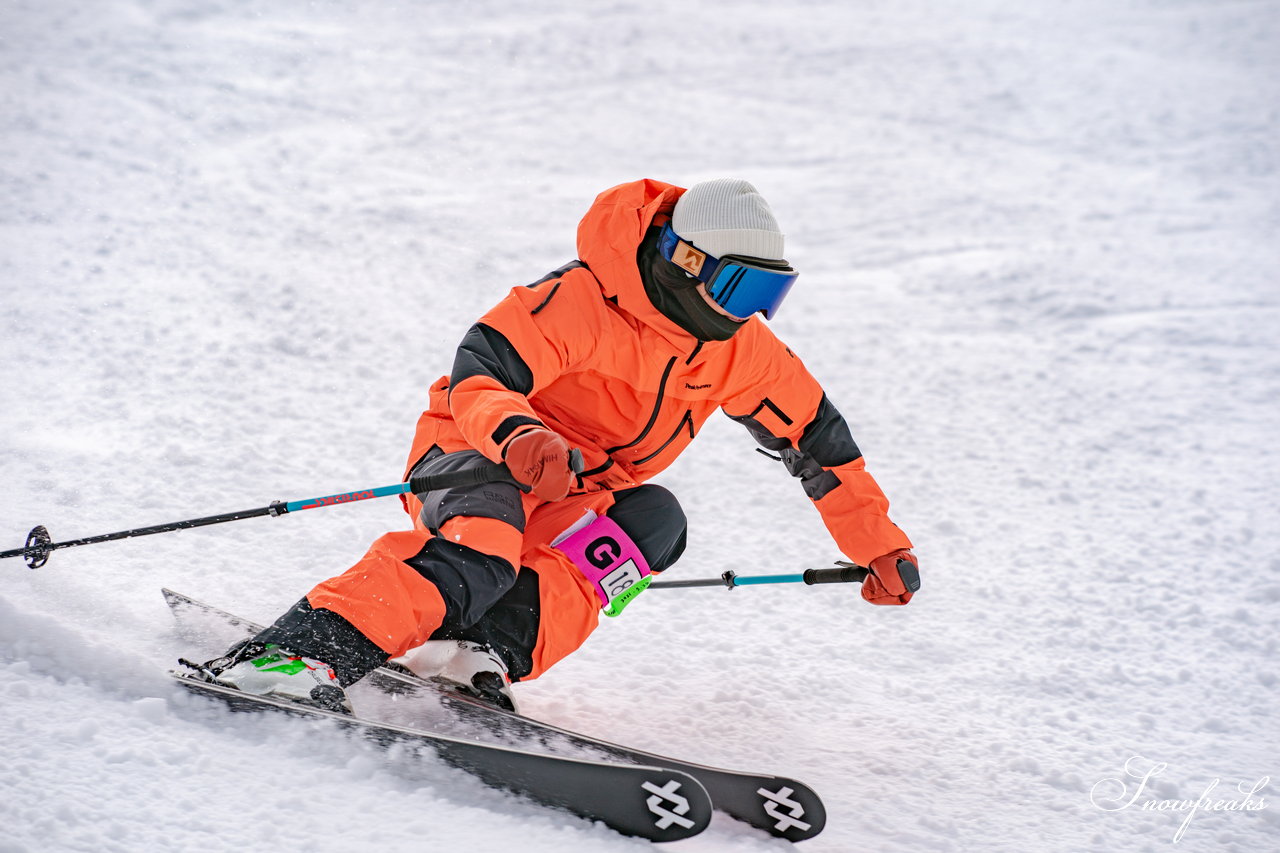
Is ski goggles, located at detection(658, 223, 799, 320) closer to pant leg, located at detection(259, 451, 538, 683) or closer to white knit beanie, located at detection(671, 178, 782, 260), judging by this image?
white knit beanie, located at detection(671, 178, 782, 260)

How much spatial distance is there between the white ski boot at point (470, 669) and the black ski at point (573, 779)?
38 cm

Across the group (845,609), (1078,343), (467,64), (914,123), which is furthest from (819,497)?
(467,64)

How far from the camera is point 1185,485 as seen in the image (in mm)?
5039

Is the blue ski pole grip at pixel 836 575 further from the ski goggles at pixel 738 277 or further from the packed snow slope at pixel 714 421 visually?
the ski goggles at pixel 738 277

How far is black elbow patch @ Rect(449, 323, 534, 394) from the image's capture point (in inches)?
102

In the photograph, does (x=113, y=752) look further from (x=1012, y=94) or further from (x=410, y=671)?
(x=1012, y=94)

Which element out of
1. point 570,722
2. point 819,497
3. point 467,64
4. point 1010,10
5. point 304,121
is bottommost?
point 570,722

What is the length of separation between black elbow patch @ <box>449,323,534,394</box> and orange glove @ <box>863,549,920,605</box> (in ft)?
3.93

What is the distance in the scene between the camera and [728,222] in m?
2.67

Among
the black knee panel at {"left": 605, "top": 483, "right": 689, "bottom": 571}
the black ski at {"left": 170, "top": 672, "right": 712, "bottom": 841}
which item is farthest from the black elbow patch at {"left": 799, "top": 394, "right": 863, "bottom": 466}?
the black ski at {"left": 170, "top": 672, "right": 712, "bottom": 841}

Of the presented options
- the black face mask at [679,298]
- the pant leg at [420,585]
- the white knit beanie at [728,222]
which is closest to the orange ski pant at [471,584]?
the pant leg at [420,585]

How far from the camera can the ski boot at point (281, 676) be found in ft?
7.36

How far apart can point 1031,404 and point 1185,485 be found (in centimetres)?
113

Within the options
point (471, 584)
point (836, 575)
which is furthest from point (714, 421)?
point (471, 584)
